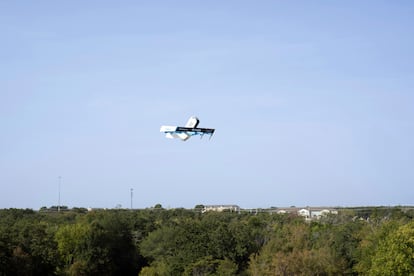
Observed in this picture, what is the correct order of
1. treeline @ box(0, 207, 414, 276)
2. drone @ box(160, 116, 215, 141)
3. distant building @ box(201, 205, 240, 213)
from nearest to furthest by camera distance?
drone @ box(160, 116, 215, 141) < treeline @ box(0, 207, 414, 276) < distant building @ box(201, 205, 240, 213)

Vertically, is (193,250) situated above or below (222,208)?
below

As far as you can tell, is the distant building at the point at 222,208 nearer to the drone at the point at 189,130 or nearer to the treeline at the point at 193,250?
the treeline at the point at 193,250

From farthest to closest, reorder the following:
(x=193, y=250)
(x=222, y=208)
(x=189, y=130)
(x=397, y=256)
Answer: (x=222, y=208)
(x=193, y=250)
(x=397, y=256)
(x=189, y=130)

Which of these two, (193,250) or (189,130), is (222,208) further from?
(189,130)

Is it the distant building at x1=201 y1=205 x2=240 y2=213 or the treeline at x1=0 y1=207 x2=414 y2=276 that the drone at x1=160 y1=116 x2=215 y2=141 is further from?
the distant building at x1=201 y1=205 x2=240 y2=213

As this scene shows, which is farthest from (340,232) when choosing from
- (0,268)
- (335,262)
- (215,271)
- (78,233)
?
(0,268)

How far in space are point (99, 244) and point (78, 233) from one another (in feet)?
8.33

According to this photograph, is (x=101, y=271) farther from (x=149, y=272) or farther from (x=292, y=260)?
(x=292, y=260)

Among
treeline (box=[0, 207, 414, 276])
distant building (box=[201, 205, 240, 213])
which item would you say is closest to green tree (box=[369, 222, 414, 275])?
treeline (box=[0, 207, 414, 276])

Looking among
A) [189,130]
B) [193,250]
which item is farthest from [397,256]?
[189,130]

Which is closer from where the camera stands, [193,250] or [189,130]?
[189,130]

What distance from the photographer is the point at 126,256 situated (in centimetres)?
7056

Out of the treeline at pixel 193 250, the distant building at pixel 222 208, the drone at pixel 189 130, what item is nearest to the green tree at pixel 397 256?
the treeline at pixel 193 250

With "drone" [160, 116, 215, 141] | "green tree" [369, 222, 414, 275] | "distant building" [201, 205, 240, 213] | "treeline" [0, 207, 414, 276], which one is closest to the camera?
"drone" [160, 116, 215, 141]
